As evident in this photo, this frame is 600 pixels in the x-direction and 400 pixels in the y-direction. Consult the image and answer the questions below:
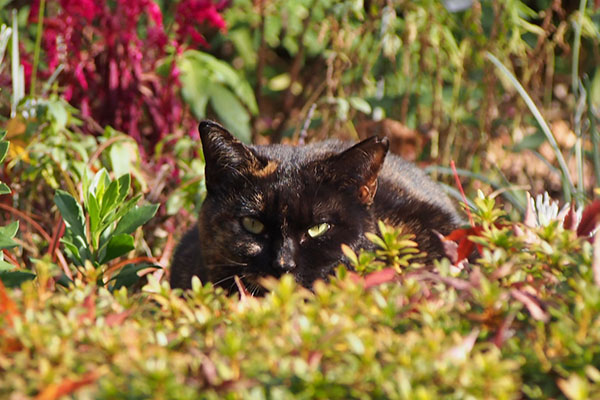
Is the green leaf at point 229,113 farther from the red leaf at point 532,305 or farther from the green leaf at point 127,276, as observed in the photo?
the red leaf at point 532,305

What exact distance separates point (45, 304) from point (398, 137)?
2743 mm

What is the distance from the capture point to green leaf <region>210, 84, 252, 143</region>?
3.26 meters

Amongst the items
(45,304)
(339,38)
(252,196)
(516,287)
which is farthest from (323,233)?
(339,38)

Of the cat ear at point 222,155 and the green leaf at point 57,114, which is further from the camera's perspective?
the green leaf at point 57,114

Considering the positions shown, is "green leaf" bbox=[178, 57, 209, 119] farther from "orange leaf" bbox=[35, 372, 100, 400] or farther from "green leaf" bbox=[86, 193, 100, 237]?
"orange leaf" bbox=[35, 372, 100, 400]

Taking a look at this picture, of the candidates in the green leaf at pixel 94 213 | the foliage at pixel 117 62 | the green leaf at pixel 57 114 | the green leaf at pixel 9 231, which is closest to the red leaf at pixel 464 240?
the green leaf at pixel 94 213

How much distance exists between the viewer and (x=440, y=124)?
3.78m

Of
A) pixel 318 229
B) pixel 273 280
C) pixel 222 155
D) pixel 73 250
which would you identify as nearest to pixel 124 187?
pixel 73 250

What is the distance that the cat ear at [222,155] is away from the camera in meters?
1.96

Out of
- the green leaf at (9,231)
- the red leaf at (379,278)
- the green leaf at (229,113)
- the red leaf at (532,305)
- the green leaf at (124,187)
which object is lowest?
the green leaf at (229,113)

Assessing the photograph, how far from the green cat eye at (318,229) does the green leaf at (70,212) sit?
0.63 metres

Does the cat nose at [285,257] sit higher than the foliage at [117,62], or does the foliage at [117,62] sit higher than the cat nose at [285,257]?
the foliage at [117,62]

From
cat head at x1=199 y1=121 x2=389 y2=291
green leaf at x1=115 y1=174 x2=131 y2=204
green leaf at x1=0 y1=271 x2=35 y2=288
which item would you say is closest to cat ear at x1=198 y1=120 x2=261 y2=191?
cat head at x1=199 y1=121 x2=389 y2=291

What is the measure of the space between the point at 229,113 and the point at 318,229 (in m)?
1.49
